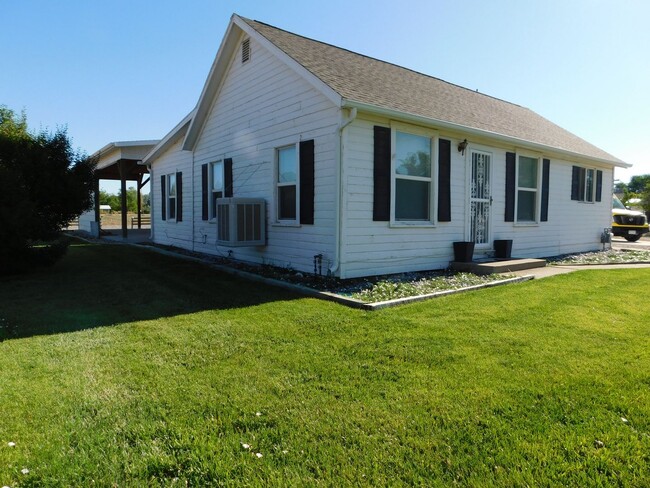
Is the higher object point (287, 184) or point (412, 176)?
point (412, 176)

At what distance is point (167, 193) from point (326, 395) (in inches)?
480

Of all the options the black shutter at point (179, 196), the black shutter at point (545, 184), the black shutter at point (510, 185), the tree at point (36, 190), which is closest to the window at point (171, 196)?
the black shutter at point (179, 196)

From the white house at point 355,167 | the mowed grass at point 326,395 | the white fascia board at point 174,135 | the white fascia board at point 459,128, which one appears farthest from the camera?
the white fascia board at point 174,135

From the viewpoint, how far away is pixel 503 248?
9.25 metres

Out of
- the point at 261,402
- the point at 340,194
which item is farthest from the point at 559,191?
the point at 261,402

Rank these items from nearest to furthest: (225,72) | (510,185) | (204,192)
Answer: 1. (510,185)
2. (225,72)
3. (204,192)

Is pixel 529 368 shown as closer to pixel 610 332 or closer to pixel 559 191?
pixel 610 332

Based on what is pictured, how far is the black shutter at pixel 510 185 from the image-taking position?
9484 mm

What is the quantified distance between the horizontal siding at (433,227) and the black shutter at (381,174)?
10cm

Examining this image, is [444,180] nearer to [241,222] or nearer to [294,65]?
[294,65]

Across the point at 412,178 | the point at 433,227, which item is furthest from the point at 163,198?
the point at 433,227

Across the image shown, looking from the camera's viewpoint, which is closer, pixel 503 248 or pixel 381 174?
pixel 381 174

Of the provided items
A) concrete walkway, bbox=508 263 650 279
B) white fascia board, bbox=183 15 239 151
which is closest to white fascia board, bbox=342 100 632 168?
concrete walkway, bbox=508 263 650 279

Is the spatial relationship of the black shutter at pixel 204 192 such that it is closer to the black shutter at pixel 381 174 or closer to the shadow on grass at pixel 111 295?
the shadow on grass at pixel 111 295
